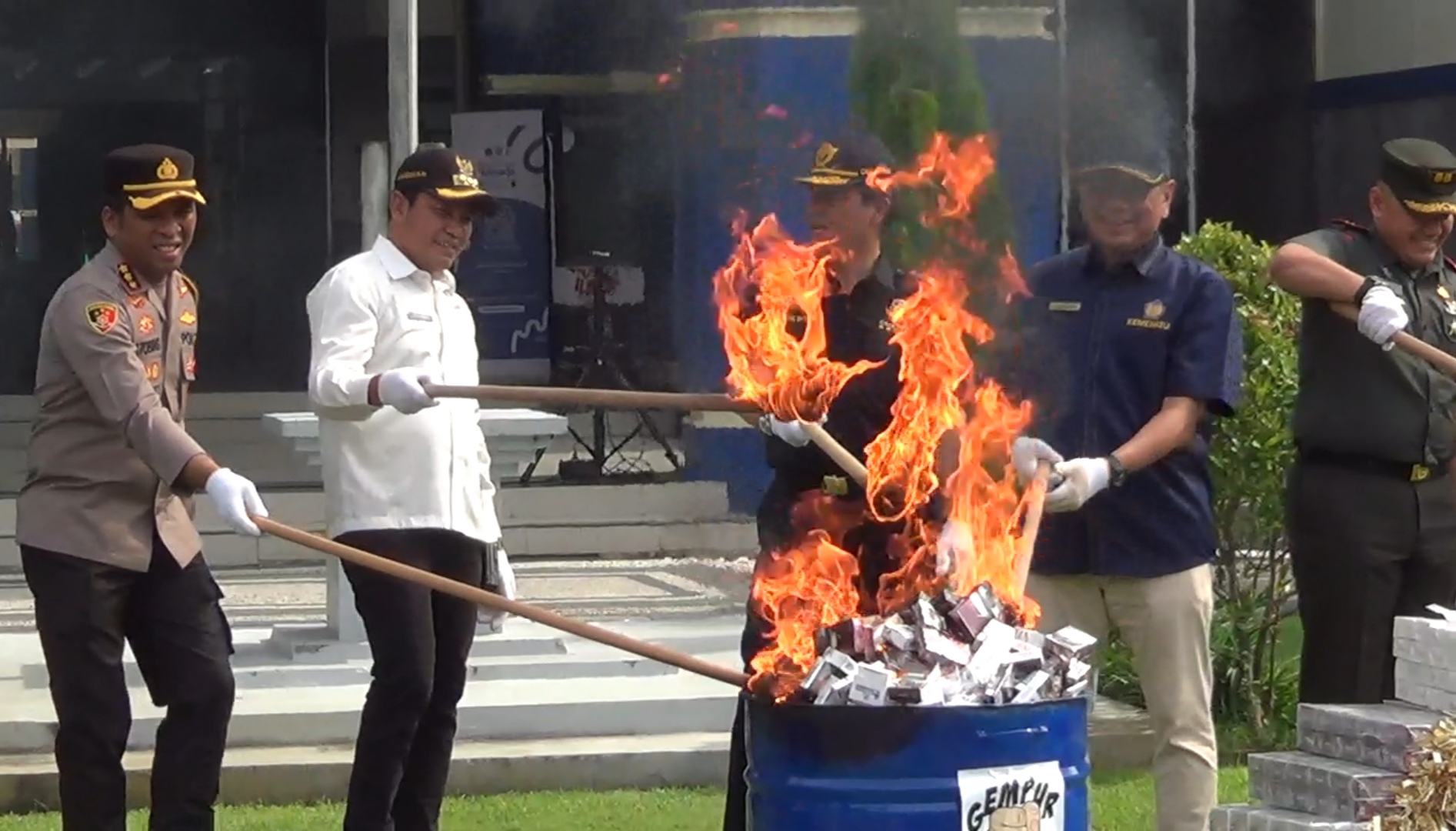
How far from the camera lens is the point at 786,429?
529 cm

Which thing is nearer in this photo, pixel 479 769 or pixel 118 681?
pixel 118 681

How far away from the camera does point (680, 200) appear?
1245cm

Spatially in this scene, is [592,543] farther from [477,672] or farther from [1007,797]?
[1007,797]

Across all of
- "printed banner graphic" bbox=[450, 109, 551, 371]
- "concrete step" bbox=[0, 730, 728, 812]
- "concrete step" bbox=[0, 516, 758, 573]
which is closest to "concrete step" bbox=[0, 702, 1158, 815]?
"concrete step" bbox=[0, 730, 728, 812]

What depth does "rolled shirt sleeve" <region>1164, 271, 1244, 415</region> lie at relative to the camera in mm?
5926

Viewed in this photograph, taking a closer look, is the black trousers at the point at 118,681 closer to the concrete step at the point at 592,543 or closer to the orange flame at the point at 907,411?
the orange flame at the point at 907,411

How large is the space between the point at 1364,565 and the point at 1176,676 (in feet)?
1.95

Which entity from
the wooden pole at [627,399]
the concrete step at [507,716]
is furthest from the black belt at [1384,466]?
the wooden pole at [627,399]

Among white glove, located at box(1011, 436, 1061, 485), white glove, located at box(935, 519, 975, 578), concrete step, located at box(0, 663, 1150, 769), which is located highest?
white glove, located at box(1011, 436, 1061, 485)

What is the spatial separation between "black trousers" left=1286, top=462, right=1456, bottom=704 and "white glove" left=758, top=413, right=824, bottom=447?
5.09 feet

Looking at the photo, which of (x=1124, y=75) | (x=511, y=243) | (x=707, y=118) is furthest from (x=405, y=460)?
(x=511, y=243)

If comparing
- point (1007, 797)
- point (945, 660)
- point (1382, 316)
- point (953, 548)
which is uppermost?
point (1382, 316)

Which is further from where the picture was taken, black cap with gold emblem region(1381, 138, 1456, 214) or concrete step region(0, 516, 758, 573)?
concrete step region(0, 516, 758, 573)

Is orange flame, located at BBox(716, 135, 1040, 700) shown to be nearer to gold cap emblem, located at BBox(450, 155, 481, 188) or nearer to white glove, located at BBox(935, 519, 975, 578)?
white glove, located at BBox(935, 519, 975, 578)
